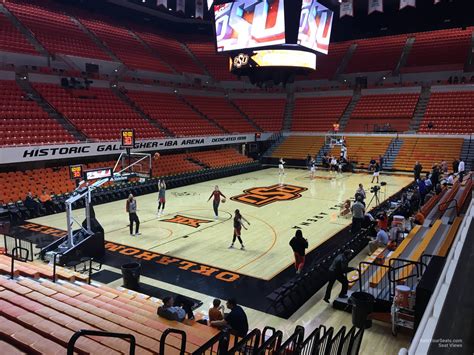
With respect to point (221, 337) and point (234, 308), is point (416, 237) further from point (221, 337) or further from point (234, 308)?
point (221, 337)

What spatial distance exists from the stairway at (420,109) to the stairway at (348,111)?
552 cm

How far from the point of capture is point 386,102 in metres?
35.8

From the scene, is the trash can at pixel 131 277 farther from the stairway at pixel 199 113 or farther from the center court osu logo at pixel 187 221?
the stairway at pixel 199 113

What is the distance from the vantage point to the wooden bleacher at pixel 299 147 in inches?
1361

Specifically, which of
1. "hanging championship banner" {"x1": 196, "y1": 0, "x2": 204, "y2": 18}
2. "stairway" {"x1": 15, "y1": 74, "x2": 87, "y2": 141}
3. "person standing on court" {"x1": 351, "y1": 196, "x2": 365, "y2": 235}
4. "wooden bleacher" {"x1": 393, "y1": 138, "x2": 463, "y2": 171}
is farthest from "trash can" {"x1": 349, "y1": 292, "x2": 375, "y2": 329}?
"hanging championship banner" {"x1": 196, "y1": 0, "x2": 204, "y2": 18}

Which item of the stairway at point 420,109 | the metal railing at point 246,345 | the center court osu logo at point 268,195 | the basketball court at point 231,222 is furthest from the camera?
the stairway at point 420,109

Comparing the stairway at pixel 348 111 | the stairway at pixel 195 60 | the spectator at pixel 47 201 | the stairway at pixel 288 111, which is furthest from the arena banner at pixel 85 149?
the stairway at pixel 195 60

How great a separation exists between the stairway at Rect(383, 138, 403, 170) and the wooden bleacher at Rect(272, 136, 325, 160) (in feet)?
18.9

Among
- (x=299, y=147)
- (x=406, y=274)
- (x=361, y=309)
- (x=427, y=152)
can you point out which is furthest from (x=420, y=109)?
(x=361, y=309)

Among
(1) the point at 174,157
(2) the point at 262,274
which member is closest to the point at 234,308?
(2) the point at 262,274

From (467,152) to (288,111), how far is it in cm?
1747

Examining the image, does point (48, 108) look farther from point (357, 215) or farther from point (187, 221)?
point (357, 215)

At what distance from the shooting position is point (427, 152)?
29.9 meters

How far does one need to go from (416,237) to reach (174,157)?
19.9 metres
